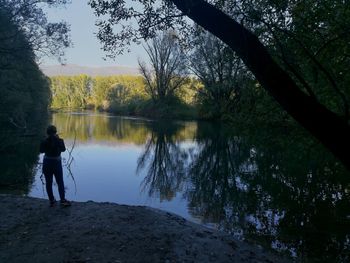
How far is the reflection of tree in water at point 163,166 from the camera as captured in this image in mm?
15464

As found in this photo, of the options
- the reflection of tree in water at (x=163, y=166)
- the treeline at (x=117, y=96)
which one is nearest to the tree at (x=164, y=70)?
the treeline at (x=117, y=96)

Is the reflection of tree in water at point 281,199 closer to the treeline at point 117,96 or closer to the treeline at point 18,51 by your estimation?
the treeline at point 18,51

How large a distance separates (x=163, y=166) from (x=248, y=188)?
23.4ft

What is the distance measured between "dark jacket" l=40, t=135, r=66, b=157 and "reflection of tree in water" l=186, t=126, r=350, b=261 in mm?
4429

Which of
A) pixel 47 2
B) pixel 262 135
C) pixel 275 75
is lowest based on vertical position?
pixel 262 135

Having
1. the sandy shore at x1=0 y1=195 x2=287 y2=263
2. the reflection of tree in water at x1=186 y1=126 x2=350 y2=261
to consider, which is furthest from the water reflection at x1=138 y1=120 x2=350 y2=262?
the sandy shore at x1=0 y1=195 x2=287 y2=263

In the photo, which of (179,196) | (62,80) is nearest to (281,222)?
(179,196)

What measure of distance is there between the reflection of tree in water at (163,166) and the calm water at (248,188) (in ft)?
0.14

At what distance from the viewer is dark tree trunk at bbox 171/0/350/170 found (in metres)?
3.61

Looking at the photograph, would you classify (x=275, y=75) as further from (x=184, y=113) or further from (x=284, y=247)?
(x=184, y=113)

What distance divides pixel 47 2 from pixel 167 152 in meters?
12.2

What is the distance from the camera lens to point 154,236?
7.53 meters

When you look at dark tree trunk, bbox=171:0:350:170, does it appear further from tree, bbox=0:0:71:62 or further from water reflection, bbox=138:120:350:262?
tree, bbox=0:0:71:62

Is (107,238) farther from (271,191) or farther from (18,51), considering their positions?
(18,51)
